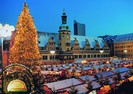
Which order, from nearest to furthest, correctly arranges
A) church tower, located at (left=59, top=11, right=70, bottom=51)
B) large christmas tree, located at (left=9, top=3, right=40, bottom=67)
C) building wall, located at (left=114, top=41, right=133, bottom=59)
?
large christmas tree, located at (left=9, top=3, right=40, bottom=67), church tower, located at (left=59, top=11, right=70, bottom=51), building wall, located at (left=114, top=41, right=133, bottom=59)

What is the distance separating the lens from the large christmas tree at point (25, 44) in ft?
111

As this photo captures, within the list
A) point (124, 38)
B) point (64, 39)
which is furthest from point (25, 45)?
point (124, 38)

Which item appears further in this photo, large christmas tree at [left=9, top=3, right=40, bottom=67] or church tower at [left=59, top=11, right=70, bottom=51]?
church tower at [left=59, top=11, right=70, bottom=51]

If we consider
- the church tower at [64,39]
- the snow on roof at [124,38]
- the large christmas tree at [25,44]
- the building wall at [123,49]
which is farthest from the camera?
the snow on roof at [124,38]

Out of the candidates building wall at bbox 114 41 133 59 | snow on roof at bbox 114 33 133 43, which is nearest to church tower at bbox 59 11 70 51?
building wall at bbox 114 41 133 59

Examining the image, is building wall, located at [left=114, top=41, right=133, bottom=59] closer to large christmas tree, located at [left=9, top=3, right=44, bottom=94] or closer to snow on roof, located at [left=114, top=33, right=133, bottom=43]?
snow on roof, located at [left=114, top=33, right=133, bottom=43]

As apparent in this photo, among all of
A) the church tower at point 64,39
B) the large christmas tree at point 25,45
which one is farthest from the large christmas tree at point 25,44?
the church tower at point 64,39

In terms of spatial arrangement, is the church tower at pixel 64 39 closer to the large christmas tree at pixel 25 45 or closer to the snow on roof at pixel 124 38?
the snow on roof at pixel 124 38

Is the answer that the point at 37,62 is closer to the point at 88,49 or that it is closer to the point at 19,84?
the point at 19,84

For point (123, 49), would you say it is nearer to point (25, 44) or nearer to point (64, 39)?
point (64, 39)

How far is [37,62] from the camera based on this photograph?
3447cm

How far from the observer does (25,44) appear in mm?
34062

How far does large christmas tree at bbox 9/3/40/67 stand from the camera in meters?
33.9

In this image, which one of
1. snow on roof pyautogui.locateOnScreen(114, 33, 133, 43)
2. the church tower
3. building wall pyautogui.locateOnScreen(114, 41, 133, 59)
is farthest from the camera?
snow on roof pyautogui.locateOnScreen(114, 33, 133, 43)
